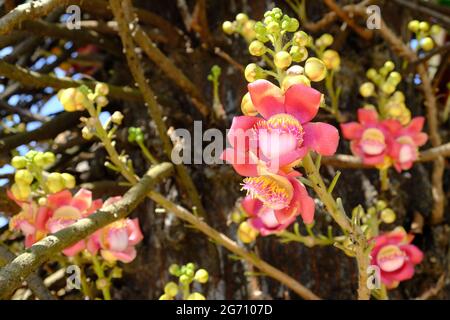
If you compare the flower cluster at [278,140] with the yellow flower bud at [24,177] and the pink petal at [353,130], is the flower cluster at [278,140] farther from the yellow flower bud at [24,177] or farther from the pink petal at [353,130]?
the pink petal at [353,130]

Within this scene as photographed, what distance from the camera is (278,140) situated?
0.83m

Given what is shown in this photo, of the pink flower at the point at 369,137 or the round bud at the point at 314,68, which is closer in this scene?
the round bud at the point at 314,68

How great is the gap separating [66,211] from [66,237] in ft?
0.88

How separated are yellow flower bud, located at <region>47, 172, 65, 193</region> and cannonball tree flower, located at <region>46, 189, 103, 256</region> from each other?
0.05m

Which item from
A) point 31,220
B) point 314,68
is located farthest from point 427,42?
point 31,220

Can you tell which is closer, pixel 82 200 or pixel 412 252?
pixel 82 200

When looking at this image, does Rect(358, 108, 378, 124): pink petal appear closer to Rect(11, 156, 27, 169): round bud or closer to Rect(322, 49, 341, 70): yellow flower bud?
Rect(322, 49, 341, 70): yellow flower bud

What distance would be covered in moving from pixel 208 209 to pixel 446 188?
0.56 m

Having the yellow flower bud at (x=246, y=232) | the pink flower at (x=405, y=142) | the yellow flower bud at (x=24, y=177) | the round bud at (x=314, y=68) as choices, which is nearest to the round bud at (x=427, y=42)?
the pink flower at (x=405, y=142)

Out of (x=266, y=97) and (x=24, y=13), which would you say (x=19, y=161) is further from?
(x=266, y=97)

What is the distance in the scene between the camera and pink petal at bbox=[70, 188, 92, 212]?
122cm

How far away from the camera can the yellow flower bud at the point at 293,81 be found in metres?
0.86

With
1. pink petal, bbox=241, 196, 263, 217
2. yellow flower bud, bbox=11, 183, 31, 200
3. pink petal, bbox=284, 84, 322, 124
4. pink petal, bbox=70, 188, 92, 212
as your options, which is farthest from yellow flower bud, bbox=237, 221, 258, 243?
pink petal, bbox=284, 84, 322, 124
